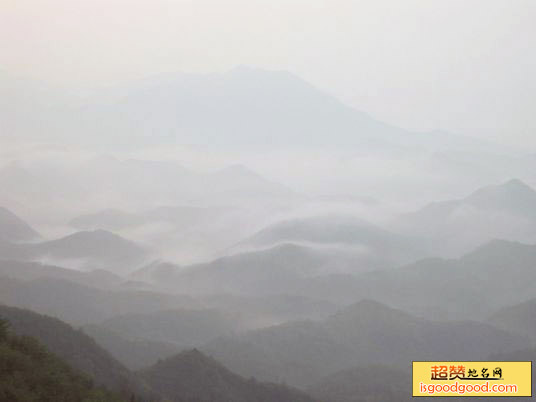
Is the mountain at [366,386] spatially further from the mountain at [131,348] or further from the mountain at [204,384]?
the mountain at [131,348]

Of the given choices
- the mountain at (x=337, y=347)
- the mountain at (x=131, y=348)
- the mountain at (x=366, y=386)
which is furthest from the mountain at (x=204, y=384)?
the mountain at (x=337, y=347)

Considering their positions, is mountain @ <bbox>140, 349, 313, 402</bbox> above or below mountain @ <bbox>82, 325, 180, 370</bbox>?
below

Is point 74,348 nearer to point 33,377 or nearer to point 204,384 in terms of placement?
point 204,384

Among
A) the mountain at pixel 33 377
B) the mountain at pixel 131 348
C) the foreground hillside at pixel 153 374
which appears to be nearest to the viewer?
the mountain at pixel 33 377

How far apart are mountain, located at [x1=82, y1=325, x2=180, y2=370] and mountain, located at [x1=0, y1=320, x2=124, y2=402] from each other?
88653 mm

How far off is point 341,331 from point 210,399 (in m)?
113

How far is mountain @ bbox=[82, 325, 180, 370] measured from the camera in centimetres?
13025

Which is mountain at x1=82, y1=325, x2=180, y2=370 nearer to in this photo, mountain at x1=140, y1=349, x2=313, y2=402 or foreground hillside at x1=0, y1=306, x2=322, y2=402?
mountain at x1=140, y1=349, x2=313, y2=402

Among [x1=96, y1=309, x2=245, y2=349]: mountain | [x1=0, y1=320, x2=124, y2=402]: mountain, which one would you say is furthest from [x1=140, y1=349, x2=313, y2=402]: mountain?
[x1=96, y1=309, x2=245, y2=349]: mountain

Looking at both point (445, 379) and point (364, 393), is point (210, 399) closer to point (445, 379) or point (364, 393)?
point (445, 379)

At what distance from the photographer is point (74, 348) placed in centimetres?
8712

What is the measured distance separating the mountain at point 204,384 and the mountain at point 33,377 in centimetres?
4952

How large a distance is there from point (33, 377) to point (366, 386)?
3922 inches

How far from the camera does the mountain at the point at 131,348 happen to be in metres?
130
